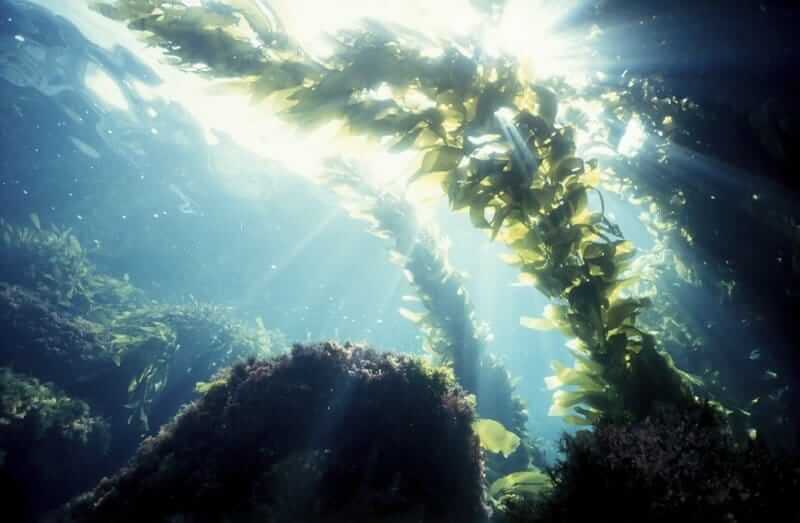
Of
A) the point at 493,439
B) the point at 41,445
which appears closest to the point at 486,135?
the point at 493,439

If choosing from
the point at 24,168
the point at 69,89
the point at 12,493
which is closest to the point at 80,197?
the point at 24,168

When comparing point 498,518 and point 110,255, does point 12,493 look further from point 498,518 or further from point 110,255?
point 110,255

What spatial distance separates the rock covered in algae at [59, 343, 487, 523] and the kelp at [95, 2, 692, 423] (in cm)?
79

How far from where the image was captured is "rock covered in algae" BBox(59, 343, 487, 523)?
1.95 m

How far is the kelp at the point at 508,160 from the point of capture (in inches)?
72.6

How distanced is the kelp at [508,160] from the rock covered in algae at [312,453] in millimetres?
791

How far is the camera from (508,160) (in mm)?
1878

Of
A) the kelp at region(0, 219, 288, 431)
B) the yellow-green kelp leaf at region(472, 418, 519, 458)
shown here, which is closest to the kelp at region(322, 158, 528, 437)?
the yellow-green kelp leaf at region(472, 418, 519, 458)

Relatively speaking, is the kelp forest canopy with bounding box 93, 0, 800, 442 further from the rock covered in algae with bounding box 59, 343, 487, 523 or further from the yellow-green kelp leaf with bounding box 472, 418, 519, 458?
the rock covered in algae with bounding box 59, 343, 487, 523

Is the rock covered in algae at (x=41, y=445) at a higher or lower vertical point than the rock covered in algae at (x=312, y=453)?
lower

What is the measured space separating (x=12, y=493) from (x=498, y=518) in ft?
22.1

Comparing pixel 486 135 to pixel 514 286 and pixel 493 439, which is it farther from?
pixel 514 286

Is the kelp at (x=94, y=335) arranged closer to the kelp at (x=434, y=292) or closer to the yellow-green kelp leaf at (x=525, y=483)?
the kelp at (x=434, y=292)

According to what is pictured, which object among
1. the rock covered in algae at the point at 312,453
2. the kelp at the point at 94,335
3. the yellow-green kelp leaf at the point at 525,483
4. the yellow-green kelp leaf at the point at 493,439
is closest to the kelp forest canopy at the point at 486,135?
the yellow-green kelp leaf at the point at 525,483
